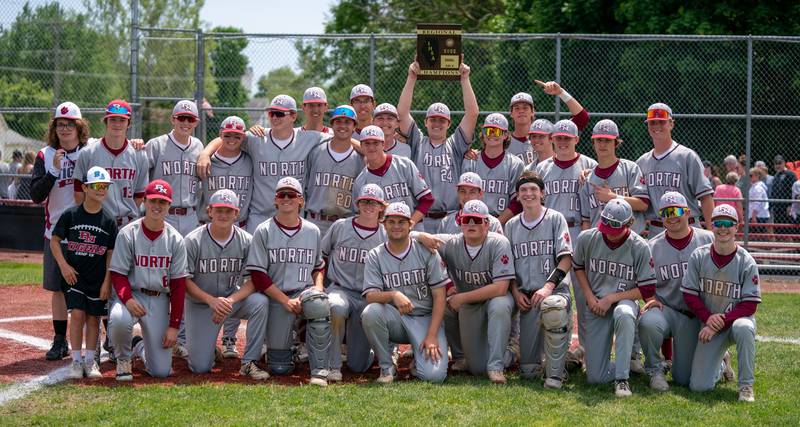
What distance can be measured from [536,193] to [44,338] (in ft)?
14.9

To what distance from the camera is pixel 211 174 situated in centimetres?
778

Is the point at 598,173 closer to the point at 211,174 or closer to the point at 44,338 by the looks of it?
the point at 211,174

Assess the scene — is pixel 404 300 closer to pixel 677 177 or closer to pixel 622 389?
pixel 622 389

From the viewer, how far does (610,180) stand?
752 cm

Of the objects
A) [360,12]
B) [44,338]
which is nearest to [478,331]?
[44,338]

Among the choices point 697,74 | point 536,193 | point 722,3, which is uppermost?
point 722,3

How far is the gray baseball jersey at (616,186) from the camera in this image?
752cm

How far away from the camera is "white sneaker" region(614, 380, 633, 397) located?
20.9ft

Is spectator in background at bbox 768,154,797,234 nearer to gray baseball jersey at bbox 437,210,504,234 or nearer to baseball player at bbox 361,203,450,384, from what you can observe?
gray baseball jersey at bbox 437,210,504,234

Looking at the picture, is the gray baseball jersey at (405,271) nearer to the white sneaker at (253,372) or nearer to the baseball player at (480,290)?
the baseball player at (480,290)

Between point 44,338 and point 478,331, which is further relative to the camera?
point 44,338

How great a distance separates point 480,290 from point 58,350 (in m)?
3.42

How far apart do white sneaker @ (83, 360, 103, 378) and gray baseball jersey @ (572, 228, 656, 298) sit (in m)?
3.65

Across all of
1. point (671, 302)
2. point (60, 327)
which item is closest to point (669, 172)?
point (671, 302)
